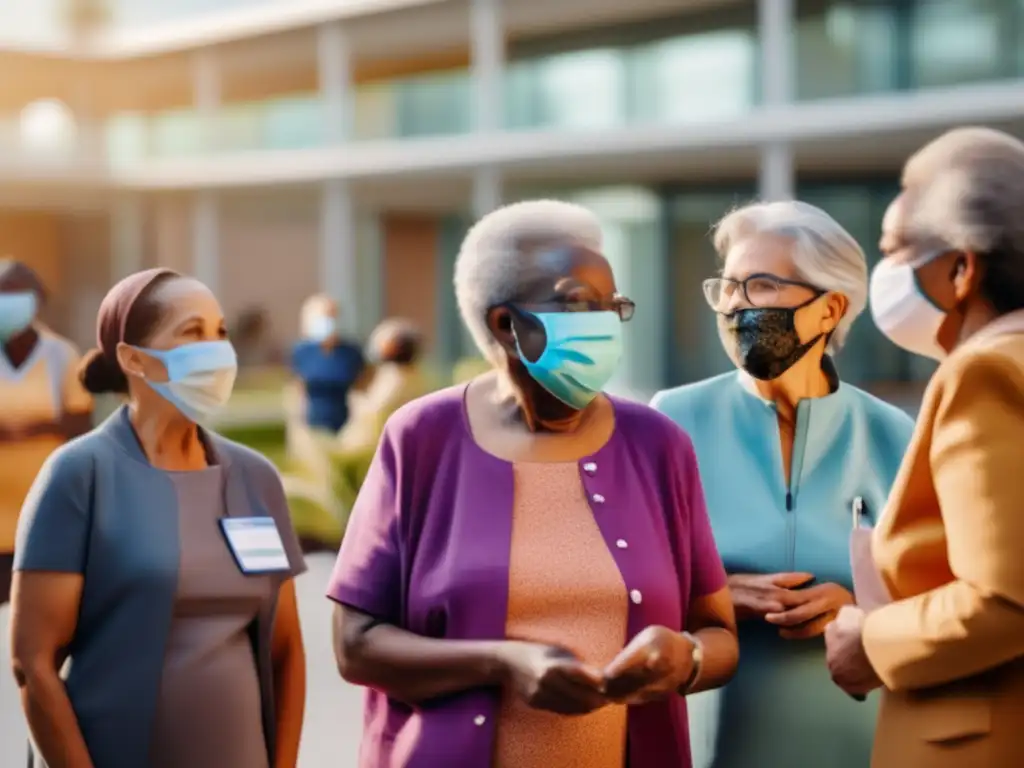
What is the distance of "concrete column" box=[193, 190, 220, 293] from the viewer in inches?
1229

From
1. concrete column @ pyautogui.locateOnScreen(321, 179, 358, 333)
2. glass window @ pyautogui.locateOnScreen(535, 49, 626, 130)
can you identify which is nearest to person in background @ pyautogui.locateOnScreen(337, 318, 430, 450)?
glass window @ pyautogui.locateOnScreen(535, 49, 626, 130)

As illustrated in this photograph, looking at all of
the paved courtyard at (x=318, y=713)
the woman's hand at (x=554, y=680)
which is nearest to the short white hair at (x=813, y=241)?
the woman's hand at (x=554, y=680)

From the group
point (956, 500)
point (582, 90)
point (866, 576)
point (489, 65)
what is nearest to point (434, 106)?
point (489, 65)

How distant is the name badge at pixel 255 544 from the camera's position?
3.40m

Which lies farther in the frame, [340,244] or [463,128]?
[340,244]

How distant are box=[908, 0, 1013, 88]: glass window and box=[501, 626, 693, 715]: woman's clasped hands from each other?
18.5 m

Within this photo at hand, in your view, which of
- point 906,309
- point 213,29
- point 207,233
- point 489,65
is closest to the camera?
point 906,309

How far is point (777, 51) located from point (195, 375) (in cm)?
1881

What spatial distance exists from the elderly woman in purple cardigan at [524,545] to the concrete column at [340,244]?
24497 millimetres

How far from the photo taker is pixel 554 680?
257cm

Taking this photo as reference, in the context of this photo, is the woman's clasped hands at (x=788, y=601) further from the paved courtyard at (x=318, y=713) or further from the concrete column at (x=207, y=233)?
the concrete column at (x=207, y=233)

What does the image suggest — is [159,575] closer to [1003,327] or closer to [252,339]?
[1003,327]

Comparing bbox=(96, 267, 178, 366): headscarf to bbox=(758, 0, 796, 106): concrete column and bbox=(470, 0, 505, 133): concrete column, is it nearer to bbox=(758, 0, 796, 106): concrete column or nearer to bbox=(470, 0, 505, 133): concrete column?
bbox=(758, 0, 796, 106): concrete column

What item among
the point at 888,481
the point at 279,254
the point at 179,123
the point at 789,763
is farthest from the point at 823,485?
the point at 279,254
